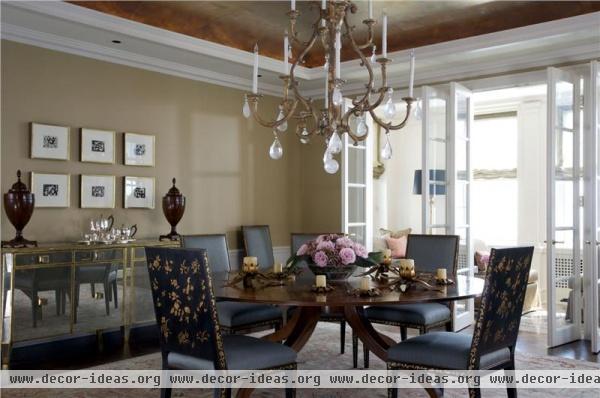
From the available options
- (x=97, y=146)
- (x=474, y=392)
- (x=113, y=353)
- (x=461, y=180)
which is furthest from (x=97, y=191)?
(x=474, y=392)

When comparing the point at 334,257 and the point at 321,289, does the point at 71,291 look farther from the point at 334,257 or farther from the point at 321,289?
the point at 321,289

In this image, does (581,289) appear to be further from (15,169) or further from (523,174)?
(15,169)

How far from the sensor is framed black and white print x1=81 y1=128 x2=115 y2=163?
4.63 m

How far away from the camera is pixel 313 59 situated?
231 inches

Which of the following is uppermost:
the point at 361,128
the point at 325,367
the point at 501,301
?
the point at 361,128

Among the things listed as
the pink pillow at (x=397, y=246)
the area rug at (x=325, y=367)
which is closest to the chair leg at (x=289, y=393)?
the area rug at (x=325, y=367)

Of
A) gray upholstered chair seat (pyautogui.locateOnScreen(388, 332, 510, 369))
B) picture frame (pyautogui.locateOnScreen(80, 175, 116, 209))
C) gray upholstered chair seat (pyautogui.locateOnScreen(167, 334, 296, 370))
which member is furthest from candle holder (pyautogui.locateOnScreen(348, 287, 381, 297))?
picture frame (pyautogui.locateOnScreen(80, 175, 116, 209))

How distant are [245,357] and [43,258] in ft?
7.02

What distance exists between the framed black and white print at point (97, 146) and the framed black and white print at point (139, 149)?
14cm

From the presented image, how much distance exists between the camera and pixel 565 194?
15.5 ft

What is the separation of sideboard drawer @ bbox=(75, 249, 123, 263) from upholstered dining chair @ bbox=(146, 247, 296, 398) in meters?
1.74

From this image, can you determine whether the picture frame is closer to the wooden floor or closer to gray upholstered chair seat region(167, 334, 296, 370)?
the wooden floor

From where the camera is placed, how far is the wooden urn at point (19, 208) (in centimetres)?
397

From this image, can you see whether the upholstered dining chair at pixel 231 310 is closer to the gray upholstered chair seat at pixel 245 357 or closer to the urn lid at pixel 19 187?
the gray upholstered chair seat at pixel 245 357
